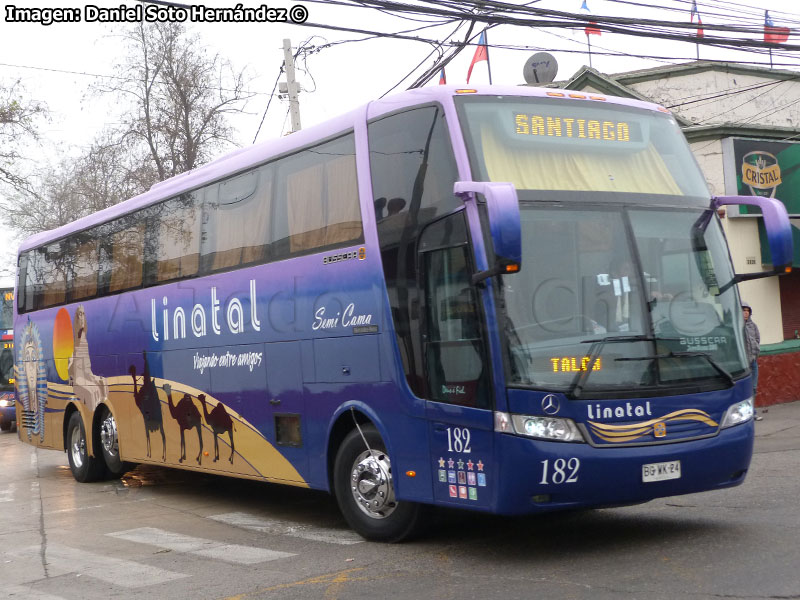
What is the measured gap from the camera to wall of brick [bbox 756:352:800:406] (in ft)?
61.4

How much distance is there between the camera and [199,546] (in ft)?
31.0

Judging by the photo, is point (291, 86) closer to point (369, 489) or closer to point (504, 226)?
point (369, 489)

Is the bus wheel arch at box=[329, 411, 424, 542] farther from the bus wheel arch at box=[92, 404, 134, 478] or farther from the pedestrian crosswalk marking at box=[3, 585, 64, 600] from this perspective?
the bus wheel arch at box=[92, 404, 134, 478]

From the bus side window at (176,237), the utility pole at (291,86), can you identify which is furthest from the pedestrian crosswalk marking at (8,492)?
the utility pole at (291,86)

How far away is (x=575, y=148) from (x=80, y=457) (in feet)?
33.7

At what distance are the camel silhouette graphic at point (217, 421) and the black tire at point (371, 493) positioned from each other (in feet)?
7.80

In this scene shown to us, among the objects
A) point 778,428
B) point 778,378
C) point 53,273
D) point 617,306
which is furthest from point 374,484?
point 778,378

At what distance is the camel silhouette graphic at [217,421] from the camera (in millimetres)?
11312

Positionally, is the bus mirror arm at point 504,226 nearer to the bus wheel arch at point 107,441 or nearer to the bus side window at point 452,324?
the bus side window at point 452,324

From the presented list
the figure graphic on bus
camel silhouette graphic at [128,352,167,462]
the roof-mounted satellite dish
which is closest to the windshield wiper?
camel silhouette graphic at [128,352,167,462]

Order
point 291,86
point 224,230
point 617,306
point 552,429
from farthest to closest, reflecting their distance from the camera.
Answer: point 291,86 < point 224,230 < point 617,306 < point 552,429

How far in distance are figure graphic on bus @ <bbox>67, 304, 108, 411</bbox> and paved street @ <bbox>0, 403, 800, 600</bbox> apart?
Result: 8.61 feet

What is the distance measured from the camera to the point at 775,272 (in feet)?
26.7

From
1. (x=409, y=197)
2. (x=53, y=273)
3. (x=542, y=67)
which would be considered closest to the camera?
(x=409, y=197)
